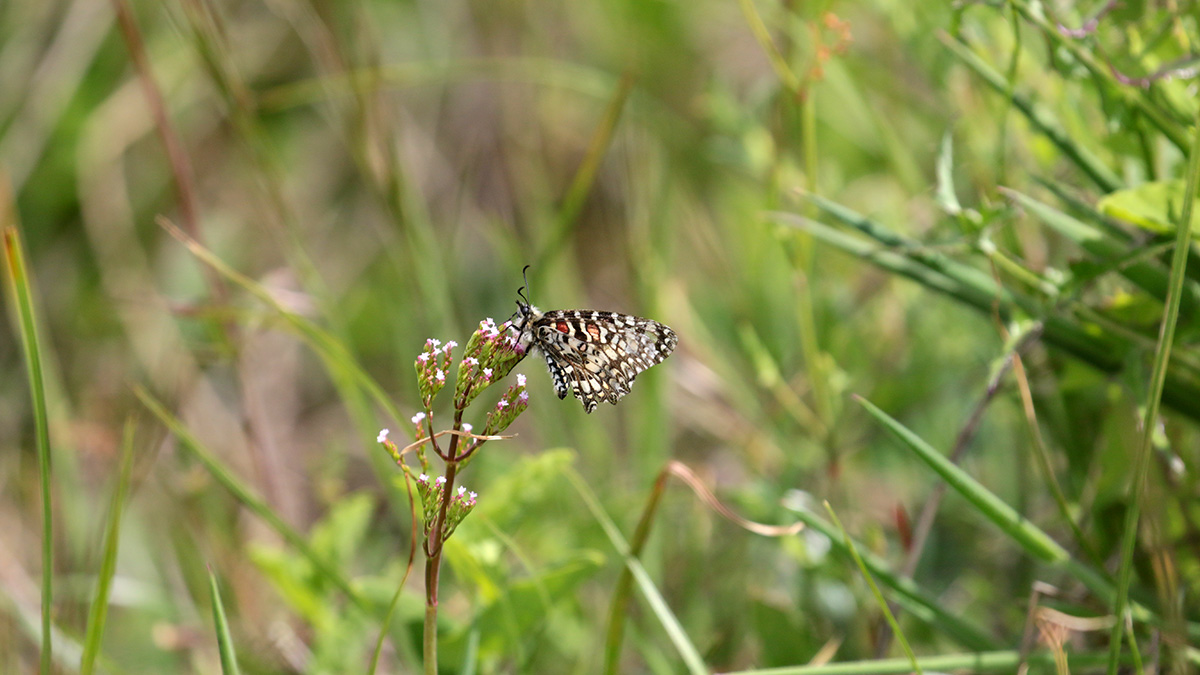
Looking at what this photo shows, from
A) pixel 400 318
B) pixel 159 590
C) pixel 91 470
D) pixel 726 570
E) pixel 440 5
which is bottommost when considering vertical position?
pixel 726 570

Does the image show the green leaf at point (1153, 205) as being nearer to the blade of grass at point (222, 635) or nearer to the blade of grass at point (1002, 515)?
the blade of grass at point (1002, 515)

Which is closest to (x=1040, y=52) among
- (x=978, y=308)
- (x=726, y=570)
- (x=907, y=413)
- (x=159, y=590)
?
(x=978, y=308)

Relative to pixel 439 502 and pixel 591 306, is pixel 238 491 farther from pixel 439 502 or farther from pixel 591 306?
pixel 591 306

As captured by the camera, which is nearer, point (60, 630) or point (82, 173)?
point (60, 630)

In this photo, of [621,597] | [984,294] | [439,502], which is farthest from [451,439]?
[984,294]

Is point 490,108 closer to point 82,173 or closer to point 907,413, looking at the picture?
point 82,173

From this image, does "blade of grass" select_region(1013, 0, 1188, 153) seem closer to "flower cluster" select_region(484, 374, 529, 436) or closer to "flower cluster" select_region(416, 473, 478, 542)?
"flower cluster" select_region(484, 374, 529, 436)
